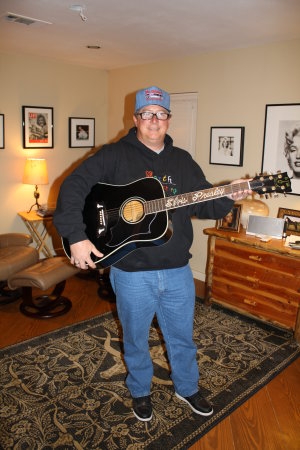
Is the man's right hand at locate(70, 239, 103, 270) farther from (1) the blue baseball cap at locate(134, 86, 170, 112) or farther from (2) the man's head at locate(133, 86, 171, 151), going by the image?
(1) the blue baseball cap at locate(134, 86, 170, 112)

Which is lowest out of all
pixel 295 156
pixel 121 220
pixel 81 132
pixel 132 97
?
pixel 121 220

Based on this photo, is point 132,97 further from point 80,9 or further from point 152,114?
point 152,114

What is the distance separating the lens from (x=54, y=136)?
4754 millimetres

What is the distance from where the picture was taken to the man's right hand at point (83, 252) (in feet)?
5.62

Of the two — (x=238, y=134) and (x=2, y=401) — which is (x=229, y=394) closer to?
(x=2, y=401)

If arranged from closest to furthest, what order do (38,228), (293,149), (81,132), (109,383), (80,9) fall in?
(109,383)
(80,9)
(293,149)
(38,228)
(81,132)

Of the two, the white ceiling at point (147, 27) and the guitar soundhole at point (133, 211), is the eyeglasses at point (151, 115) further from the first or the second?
the white ceiling at point (147, 27)

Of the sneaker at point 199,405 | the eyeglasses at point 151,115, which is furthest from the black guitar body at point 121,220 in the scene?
the sneaker at point 199,405

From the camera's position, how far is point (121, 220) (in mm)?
1915

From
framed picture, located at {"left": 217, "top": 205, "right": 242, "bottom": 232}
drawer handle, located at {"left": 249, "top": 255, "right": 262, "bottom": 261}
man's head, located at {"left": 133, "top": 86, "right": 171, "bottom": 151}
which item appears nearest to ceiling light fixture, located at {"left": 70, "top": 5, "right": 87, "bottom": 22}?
man's head, located at {"left": 133, "top": 86, "right": 171, "bottom": 151}

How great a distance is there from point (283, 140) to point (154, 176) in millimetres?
1925

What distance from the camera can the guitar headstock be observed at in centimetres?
176

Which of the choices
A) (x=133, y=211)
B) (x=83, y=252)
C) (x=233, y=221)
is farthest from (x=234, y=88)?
(x=83, y=252)

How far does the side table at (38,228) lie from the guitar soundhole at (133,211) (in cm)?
260
